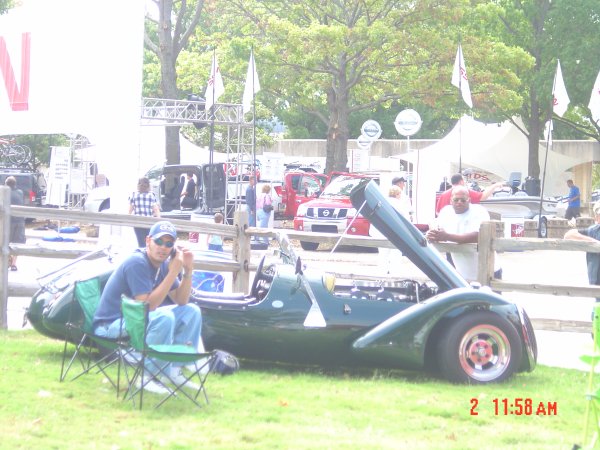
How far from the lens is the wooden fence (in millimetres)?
9688

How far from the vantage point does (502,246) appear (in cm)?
988

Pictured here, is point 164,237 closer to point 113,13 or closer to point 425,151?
point 113,13

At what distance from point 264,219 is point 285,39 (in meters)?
6.21

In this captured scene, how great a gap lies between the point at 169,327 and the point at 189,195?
64.9ft

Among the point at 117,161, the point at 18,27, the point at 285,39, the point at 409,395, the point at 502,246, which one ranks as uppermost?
the point at 285,39

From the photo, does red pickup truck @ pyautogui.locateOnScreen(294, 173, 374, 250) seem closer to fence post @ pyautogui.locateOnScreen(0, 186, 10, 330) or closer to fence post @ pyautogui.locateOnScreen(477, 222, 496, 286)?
fence post @ pyautogui.locateOnScreen(477, 222, 496, 286)

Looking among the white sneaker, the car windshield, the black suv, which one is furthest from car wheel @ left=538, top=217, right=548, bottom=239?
the white sneaker

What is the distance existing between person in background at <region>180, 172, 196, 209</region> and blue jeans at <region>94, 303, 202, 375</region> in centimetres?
1929

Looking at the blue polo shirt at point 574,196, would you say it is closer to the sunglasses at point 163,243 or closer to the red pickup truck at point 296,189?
the red pickup truck at point 296,189

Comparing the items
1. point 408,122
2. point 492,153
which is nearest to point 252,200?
point 408,122

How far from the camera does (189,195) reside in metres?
26.8

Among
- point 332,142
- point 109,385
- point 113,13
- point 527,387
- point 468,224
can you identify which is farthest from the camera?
point 332,142

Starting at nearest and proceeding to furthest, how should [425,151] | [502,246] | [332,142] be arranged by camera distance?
1. [502,246]
2. [332,142]
3. [425,151]

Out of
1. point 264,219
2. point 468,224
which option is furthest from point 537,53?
point 468,224
